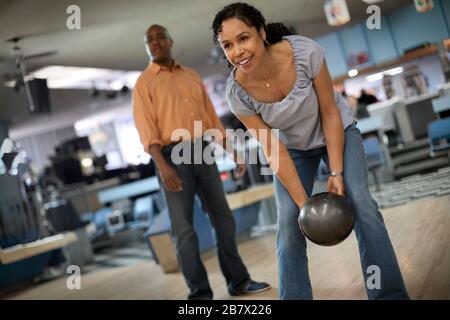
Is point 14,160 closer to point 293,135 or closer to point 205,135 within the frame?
point 205,135

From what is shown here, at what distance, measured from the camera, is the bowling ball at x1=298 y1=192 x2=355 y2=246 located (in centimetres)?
193

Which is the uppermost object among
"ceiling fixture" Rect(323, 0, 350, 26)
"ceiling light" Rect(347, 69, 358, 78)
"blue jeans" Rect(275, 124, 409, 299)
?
"ceiling fixture" Rect(323, 0, 350, 26)

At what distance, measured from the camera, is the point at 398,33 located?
2.39 m

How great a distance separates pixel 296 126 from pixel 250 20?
0.38 meters

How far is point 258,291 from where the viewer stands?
299cm

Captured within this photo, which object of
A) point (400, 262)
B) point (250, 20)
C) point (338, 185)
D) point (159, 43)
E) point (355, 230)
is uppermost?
point (159, 43)

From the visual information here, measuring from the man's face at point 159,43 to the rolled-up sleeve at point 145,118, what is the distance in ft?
0.54

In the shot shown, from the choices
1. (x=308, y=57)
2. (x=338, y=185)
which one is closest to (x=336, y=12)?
(x=308, y=57)

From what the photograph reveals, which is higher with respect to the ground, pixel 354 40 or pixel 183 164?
pixel 354 40

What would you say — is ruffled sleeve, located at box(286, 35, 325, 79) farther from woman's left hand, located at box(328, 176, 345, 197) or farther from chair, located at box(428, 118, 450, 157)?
chair, located at box(428, 118, 450, 157)

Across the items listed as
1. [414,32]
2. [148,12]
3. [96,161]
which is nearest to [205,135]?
[148,12]

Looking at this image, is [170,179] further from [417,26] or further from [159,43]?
[417,26]

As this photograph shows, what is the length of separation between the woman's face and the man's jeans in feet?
3.47

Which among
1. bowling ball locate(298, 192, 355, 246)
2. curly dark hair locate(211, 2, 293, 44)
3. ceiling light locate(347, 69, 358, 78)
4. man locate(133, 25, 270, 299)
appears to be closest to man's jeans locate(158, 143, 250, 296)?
man locate(133, 25, 270, 299)
